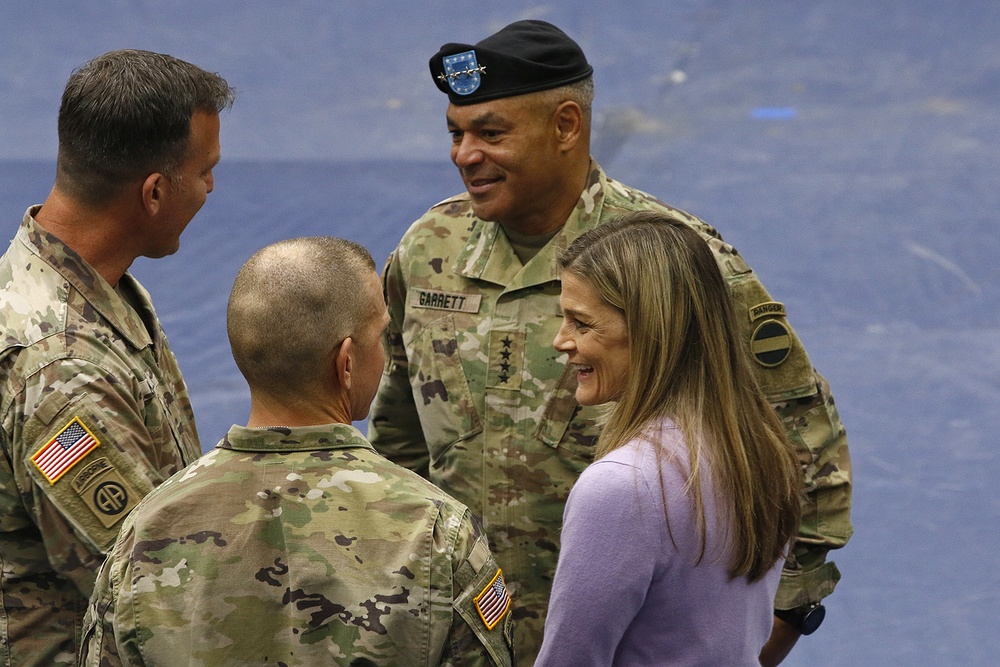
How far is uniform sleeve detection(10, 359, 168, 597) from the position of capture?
5.87ft

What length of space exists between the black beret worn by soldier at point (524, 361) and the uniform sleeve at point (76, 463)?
716mm

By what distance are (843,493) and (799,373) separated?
0.81 ft

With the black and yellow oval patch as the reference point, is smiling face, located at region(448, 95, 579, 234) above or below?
above

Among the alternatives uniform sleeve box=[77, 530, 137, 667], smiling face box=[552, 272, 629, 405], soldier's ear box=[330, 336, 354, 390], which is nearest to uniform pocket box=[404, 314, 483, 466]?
smiling face box=[552, 272, 629, 405]

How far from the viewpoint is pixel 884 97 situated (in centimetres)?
667

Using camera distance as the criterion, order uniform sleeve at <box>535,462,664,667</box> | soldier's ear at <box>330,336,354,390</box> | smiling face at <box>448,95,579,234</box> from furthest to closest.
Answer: smiling face at <box>448,95,579,234</box>, soldier's ear at <box>330,336,354,390</box>, uniform sleeve at <box>535,462,664,667</box>

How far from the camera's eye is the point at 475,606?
1.51 metres

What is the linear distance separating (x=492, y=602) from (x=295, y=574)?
251mm

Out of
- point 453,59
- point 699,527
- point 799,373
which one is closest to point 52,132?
point 453,59

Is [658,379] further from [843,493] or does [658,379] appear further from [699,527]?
[843,493]

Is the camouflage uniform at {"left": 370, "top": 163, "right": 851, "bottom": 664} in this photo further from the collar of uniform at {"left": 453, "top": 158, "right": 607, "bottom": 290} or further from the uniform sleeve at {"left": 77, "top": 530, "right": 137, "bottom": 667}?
the uniform sleeve at {"left": 77, "top": 530, "right": 137, "bottom": 667}

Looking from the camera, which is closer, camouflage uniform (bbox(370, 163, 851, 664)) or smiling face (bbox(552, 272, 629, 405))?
smiling face (bbox(552, 272, 629, 405))

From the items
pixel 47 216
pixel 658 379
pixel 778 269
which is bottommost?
pixel 778 269

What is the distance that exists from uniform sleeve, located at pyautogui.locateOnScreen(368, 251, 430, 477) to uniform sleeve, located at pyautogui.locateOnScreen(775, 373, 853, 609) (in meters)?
0.79
